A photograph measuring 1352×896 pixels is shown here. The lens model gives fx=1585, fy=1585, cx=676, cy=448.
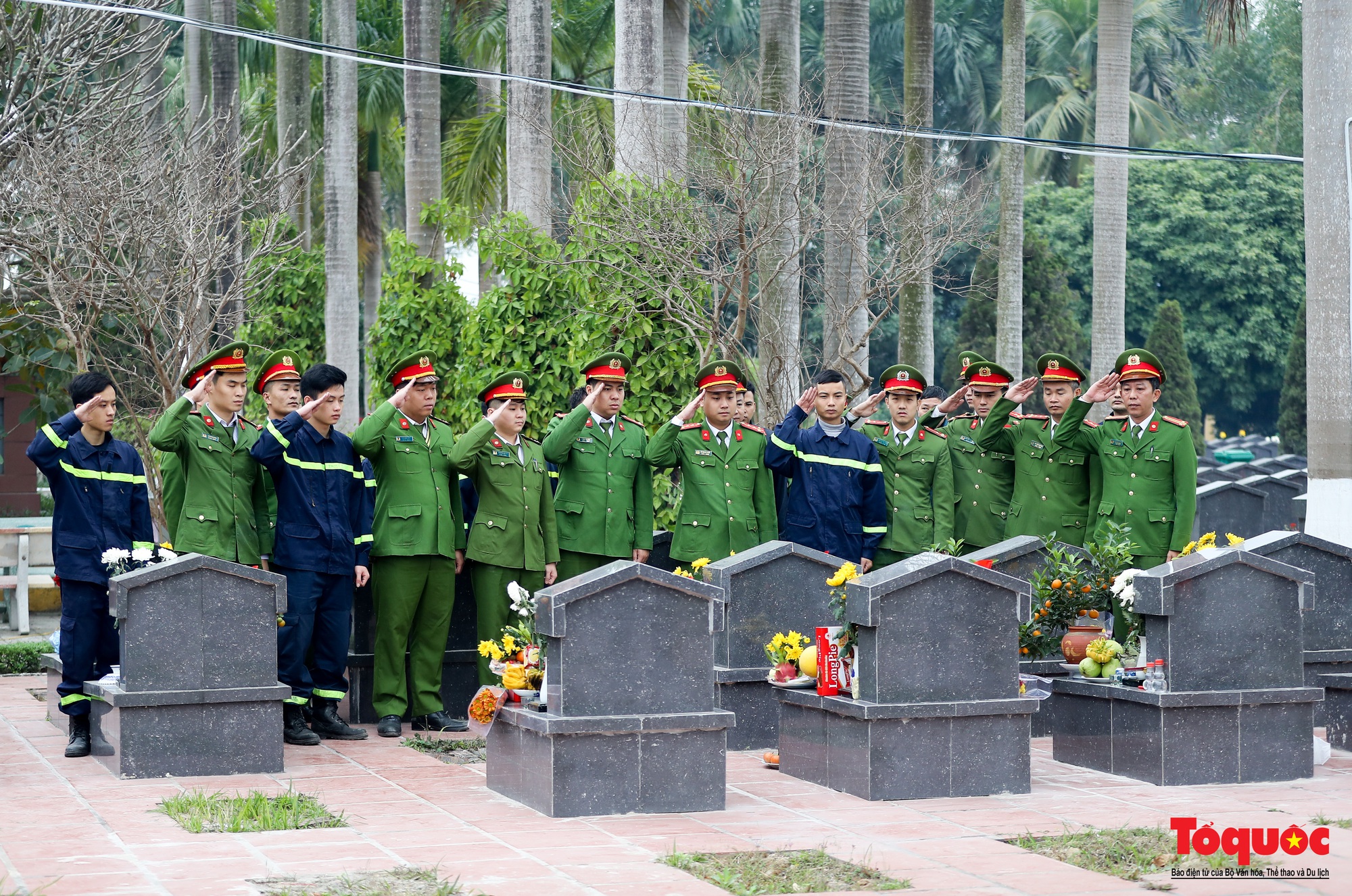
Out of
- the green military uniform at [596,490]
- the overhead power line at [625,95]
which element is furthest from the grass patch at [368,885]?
the overhead power line at [625,95]

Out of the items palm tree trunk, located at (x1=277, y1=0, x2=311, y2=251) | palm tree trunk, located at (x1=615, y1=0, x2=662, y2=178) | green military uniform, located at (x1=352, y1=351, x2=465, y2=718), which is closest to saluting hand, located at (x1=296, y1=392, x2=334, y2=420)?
green military uniform, located at (x1=352, y1=351, x2=465, y2=718)

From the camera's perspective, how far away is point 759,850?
6.50m

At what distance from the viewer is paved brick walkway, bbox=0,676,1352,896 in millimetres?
5910

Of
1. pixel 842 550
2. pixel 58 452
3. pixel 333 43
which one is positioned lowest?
pixel 842 550

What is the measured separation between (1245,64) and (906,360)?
39103 mm

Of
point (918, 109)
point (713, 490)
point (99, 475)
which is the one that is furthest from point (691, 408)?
point (918, 109)

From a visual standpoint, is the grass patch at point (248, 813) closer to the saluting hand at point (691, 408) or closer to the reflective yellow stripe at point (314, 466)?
the reflective yellow stripe at point (314, 466)

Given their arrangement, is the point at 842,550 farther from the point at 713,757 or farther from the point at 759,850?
the point at 759,850

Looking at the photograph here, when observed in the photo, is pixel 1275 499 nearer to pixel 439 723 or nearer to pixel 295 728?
pixel 439 723

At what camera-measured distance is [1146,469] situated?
982 cm

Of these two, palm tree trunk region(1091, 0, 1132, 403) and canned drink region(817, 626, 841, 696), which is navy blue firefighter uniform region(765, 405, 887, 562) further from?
palm tree trunk region(1091, 0, 1132, 403)

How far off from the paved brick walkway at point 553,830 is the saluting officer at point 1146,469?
166 centimetres

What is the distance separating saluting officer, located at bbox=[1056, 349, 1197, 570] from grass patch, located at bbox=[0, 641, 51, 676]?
27.4 feet

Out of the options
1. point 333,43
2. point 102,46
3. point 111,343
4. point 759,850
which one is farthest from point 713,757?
point 333,43
